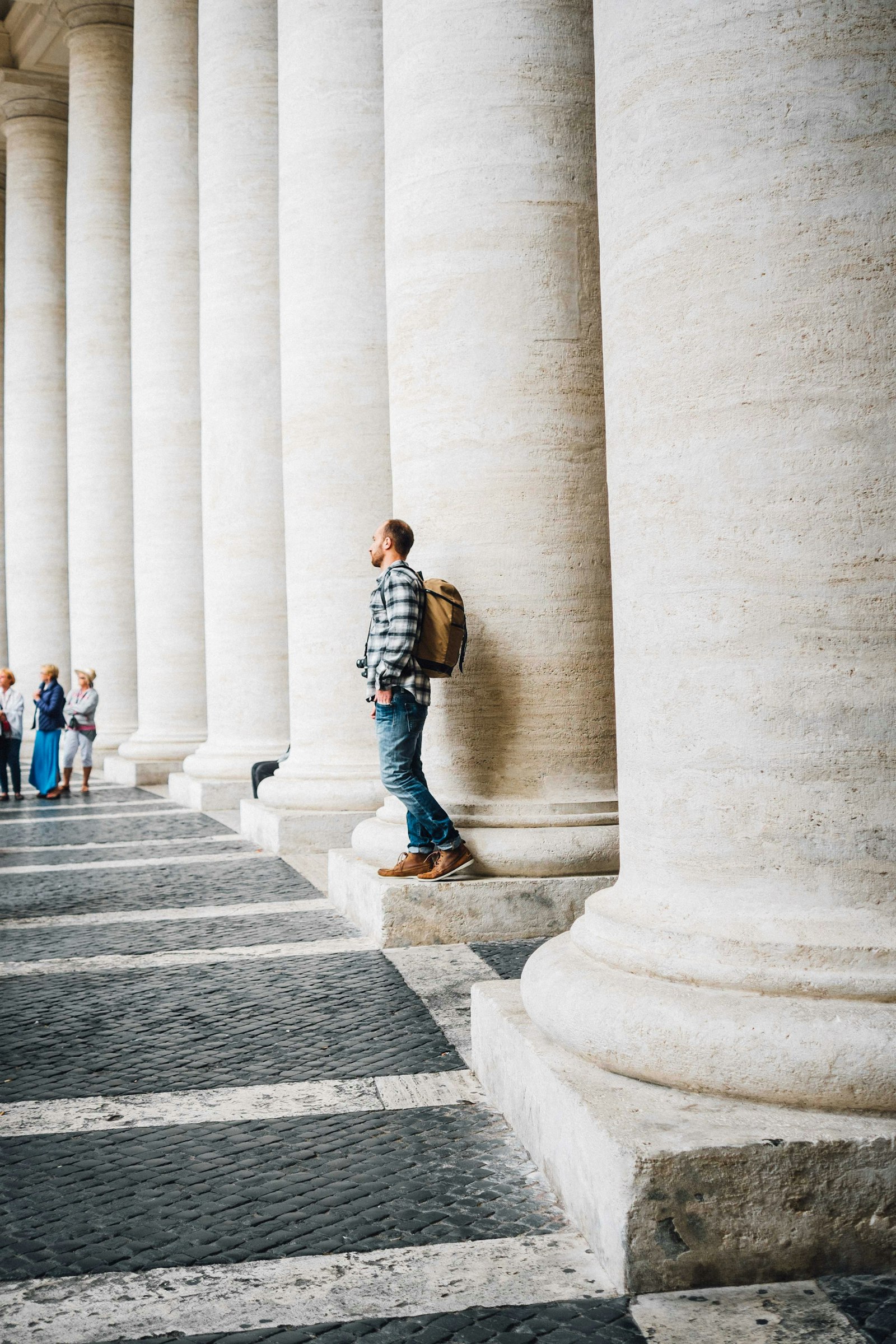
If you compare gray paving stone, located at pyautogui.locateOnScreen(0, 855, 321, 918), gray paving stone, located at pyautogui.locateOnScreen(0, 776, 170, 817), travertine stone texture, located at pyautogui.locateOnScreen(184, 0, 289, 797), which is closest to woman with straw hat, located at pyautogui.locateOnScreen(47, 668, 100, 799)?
gray paving stone, located at pyautogui.locateOnScreen(0, 776, 170, 817)

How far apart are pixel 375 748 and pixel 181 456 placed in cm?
1652

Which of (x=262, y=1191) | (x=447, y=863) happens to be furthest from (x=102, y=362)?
(x=262, y=1191)

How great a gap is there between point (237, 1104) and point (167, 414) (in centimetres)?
2695

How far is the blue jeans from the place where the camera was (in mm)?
12180

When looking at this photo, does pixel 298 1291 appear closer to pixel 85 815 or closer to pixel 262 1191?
pixel 262 1191

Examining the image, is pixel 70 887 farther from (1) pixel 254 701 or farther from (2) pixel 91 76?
(2) pixel 91 76

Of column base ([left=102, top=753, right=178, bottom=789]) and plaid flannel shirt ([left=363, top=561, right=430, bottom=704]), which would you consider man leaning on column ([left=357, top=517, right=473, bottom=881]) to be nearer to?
plaid flannel shirt ([left=363, top=561, right=430, bottom=704])

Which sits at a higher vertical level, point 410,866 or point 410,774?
point 410,774

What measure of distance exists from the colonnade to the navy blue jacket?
7.60 meters

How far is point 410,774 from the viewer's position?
40.5ft

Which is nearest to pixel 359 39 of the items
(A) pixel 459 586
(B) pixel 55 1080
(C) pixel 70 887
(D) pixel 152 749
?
(A) pixel 459 586

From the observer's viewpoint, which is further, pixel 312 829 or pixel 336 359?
pixel 312 829

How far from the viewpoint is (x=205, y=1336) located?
5344mm

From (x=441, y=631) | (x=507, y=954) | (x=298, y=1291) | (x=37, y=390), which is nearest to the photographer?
(x=298, y=1291)
